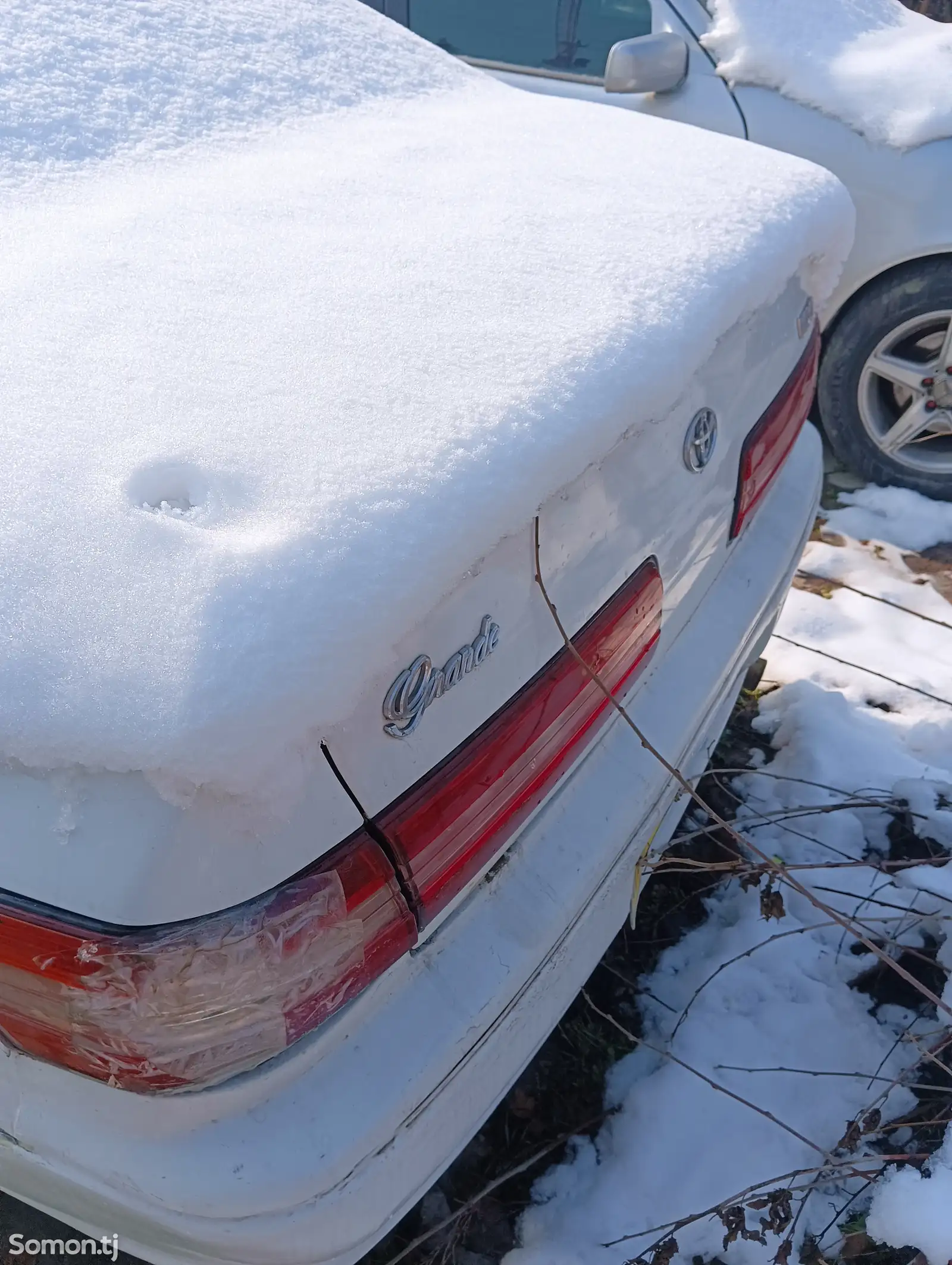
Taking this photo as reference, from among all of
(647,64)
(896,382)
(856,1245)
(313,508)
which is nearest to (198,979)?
(313,508)

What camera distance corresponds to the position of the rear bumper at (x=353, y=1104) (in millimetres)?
1067

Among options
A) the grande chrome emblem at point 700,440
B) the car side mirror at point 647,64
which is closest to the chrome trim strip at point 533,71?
the car side mirror at point 647,64

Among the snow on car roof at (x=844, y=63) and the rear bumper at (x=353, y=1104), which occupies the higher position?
the snow on car roof at (x=844, y=63)

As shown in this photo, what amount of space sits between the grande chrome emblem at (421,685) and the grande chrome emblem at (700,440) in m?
0.56

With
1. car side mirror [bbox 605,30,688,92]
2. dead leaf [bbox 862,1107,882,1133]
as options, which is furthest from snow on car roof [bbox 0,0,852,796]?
car side mirror [bbox 605,30,688,92]

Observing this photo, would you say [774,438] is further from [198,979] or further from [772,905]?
[198,979]

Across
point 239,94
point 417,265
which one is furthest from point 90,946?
point 239,94

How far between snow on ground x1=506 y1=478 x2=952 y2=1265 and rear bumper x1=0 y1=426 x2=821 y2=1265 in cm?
45

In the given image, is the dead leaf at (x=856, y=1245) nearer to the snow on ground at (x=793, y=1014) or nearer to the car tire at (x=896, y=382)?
the snow on ground at (x=793, y=1014)

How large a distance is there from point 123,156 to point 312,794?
1.30 metres

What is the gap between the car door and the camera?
359 centimetres

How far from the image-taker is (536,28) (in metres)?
3.84

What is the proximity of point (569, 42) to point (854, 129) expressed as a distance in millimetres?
1083

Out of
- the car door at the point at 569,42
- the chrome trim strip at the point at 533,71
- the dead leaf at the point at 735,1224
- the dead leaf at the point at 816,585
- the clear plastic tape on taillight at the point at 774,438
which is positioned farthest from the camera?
the chrome trim strip at the point at 533,71
